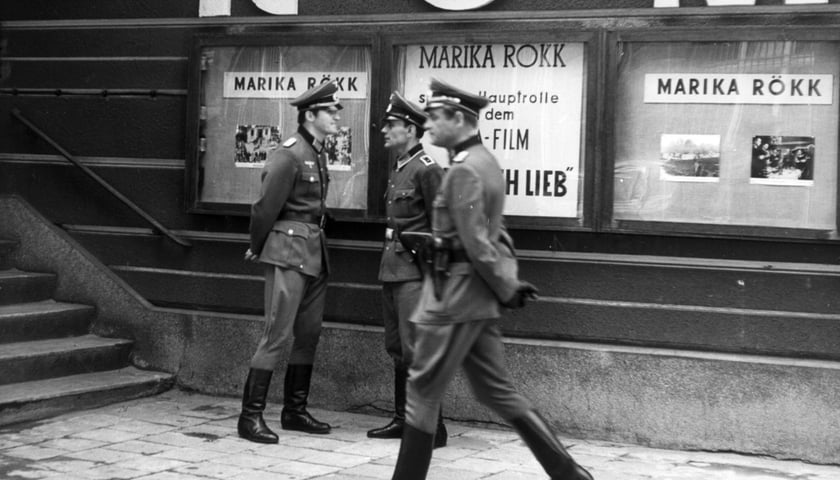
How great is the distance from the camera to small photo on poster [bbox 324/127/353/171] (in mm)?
8523

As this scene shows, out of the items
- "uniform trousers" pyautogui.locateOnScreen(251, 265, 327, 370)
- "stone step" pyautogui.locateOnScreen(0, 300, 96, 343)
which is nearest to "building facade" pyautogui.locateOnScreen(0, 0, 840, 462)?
"stone step" pyautogui.locateOnScreen(0, 300, 96, 343)

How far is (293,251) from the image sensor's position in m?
7.48

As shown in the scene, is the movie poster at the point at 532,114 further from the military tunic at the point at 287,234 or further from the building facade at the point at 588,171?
the military tunic at the point at 287,234

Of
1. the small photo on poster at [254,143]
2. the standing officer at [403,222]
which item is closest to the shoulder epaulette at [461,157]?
the standing officer at [403,222]

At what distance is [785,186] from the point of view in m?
7.36

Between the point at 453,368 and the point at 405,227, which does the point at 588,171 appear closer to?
the point at 405,227

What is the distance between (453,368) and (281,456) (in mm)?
1926

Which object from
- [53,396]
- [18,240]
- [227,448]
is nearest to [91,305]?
[18,240]

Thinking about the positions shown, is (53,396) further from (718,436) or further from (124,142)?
(718,436)

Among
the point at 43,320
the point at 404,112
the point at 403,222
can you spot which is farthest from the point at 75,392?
the point at 404,112

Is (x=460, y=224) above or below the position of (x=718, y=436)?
above

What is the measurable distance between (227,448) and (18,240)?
11.2ft

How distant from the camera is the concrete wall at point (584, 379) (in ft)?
Answer: 23.9

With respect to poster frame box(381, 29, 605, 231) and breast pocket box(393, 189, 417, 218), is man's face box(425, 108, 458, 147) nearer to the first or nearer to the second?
breast pocket box(393, 189, 417, 218)
